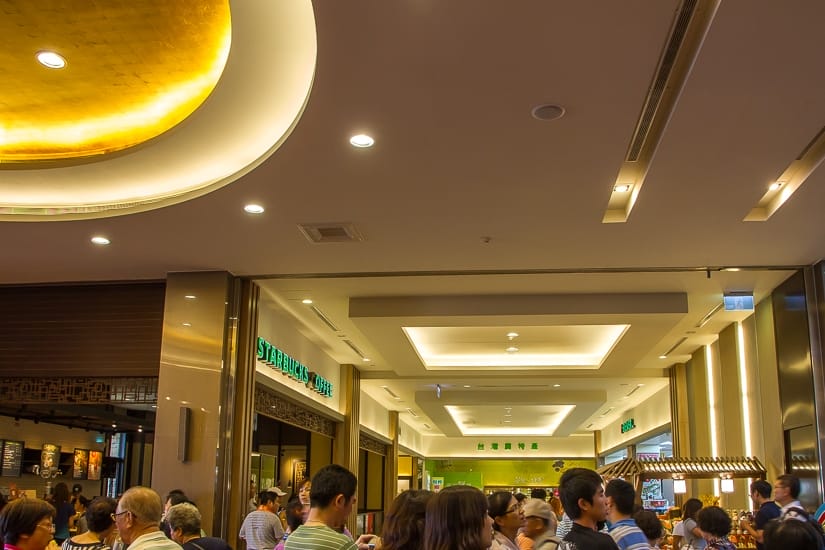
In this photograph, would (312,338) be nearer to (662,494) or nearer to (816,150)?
(816,150)

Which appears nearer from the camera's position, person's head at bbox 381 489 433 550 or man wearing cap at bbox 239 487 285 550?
person's head at bbox 381 489 433 550

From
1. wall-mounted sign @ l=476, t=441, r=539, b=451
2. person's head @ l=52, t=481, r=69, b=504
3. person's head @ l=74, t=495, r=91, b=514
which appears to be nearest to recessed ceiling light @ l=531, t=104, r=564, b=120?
person's head @ l=52, t=481, r=69, b=504

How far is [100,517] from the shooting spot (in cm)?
443

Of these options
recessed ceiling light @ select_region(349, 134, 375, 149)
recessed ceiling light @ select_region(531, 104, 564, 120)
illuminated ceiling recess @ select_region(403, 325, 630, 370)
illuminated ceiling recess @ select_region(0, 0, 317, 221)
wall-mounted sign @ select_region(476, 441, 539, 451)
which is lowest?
wall-mounted sign @ select_region(476, 441, 539, 451)

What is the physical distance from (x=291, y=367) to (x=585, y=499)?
7.51 metres

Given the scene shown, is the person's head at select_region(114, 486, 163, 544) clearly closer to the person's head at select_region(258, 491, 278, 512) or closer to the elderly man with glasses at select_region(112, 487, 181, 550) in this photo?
the elderly man with glasses at select_region(112, 487, 181, 550)

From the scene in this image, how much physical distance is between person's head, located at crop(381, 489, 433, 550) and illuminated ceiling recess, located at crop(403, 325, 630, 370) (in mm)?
7815

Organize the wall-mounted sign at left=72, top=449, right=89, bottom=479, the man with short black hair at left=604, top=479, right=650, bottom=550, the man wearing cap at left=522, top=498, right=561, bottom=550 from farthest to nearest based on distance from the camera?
the wall-mounted sign at left=72, top=449, right=89, bottom=479
the man wearing cap at left=522, top=498, right=561, bottom=550
the man with short black hair at left=604, top=479, right=650, bottom=550

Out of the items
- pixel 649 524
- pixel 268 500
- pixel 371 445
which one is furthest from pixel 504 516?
pixel 371 445

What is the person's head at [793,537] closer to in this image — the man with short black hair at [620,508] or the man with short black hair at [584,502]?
the man with short black hair at [584,502]

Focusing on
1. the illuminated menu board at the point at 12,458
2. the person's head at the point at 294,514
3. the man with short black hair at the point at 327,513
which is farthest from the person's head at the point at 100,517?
the illuminated menu board at the point at 12,458

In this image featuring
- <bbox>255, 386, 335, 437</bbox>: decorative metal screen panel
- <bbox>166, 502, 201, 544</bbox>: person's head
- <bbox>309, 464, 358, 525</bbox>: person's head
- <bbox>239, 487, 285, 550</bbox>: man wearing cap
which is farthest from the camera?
<bbox>255, 386, 335, 437</bbox>: decorative metal screen panel

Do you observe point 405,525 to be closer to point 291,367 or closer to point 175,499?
point 175,499

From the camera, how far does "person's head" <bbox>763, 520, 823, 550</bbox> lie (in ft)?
8.78
